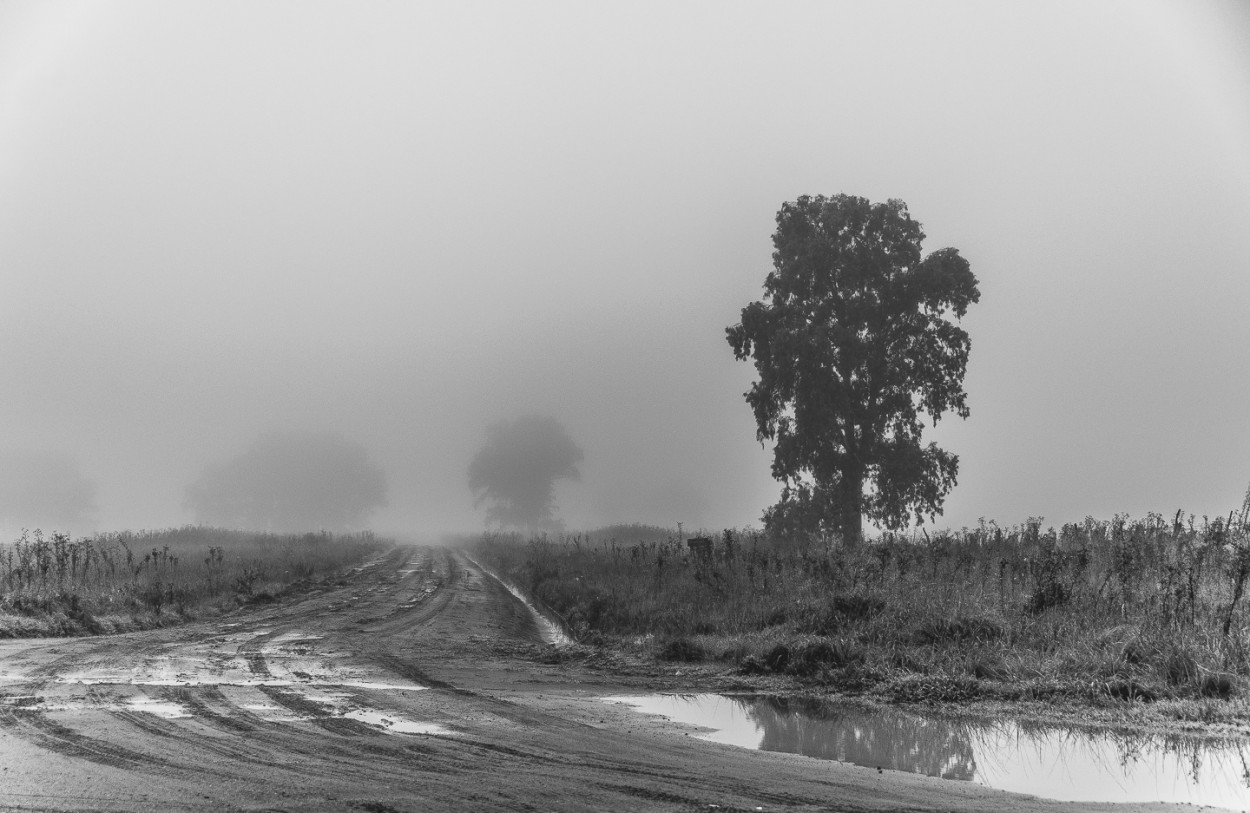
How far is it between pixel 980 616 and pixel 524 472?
297 feet

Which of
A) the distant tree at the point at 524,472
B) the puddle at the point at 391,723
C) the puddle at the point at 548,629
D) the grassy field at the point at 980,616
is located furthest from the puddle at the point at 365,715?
the distant tree at the point at 524,472

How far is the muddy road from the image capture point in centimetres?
615

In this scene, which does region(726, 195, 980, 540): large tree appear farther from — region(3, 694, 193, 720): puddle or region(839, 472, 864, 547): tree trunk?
region(3, 694, 193, 720): puddle

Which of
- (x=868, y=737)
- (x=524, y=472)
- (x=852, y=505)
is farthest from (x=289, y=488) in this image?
(x=868, y=737)

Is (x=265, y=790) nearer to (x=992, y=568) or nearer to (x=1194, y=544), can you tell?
(x=992, y=568)

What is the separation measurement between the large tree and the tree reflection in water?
766 inches

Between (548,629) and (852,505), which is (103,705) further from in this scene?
(852,505)

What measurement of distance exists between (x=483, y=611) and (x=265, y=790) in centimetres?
1481

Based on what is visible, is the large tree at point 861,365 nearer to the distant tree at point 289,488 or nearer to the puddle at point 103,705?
the puddle at point 103,705

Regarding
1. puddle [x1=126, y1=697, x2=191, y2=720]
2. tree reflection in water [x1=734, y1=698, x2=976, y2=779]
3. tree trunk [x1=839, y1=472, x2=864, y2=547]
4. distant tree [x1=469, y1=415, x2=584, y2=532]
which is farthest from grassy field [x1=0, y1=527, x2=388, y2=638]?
distant tree [x1=469, y1=415, x2=584, y2=532]

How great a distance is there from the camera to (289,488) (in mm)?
124750

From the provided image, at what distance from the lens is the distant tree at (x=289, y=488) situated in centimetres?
12169

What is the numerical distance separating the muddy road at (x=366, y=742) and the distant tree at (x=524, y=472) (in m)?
85.6

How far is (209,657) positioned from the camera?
13.4 m
